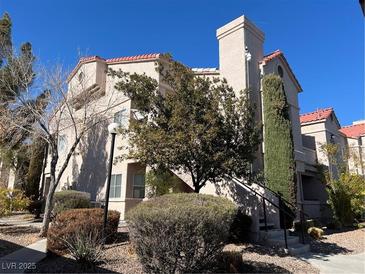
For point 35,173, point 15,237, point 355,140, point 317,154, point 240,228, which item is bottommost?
point 15,237

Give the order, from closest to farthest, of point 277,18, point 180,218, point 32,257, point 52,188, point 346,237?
point 180,218 → point 32,257 → point 52,188 → point 346,237 → point 277,18

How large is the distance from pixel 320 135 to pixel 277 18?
8.55m

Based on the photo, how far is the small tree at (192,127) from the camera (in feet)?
29.0

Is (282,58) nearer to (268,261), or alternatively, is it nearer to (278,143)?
(278,143)

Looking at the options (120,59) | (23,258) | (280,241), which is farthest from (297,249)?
(120,59)

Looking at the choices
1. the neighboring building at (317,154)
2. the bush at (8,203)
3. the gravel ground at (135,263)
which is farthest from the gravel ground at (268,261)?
the bush at (8,203)

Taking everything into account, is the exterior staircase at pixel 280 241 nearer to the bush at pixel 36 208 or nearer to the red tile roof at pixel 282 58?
the red tile roof at pixel 282 58

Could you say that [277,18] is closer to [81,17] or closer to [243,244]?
[81,17]

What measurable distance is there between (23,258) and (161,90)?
9158mm

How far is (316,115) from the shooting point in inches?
810

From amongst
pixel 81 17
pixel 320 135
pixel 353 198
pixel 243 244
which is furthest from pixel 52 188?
pixel 320 135

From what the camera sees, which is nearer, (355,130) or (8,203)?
(8,203)

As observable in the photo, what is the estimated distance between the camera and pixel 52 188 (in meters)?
11.6

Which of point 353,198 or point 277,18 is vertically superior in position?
point 277,18
